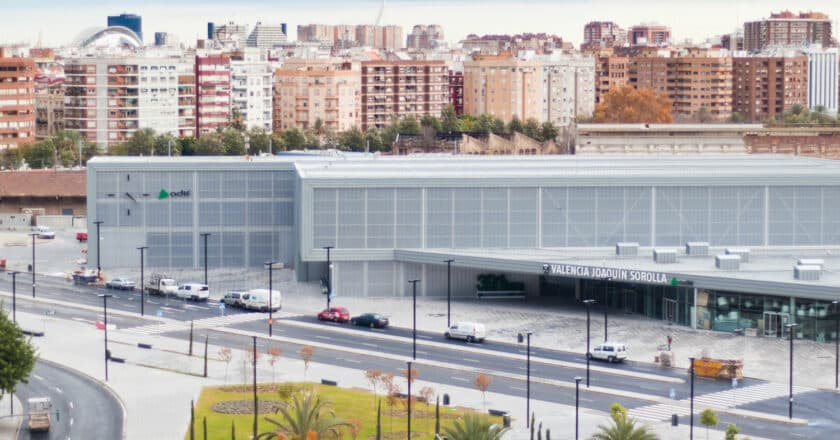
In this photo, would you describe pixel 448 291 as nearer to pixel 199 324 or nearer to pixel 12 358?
pixel 199 324

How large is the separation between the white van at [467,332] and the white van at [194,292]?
60.8 ft

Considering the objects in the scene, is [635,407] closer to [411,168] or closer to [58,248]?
[411,168]

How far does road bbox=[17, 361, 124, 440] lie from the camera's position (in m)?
74.6

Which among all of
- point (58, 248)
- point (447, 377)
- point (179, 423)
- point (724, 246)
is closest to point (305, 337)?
point (447, 377)

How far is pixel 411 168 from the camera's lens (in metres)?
118

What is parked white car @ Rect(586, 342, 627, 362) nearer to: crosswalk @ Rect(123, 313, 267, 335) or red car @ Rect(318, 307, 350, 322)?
red car @ Rect(318, 307, 350, 322)

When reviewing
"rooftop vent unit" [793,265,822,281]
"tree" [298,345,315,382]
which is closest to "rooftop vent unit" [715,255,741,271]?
"rooftop vent unit" [793,265,822,281]

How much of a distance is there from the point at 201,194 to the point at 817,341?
139 ft

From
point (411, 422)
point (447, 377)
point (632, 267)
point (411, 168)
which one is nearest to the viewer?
point (411, 422)

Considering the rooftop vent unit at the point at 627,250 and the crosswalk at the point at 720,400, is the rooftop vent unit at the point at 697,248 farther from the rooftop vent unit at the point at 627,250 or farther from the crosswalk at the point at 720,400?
the crosswalk at the point at 720,400

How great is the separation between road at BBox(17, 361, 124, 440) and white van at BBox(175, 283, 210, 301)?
1904cm

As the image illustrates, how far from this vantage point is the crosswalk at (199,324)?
9794 centimetres

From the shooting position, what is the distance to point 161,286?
109125 mm

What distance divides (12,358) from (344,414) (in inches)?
541
